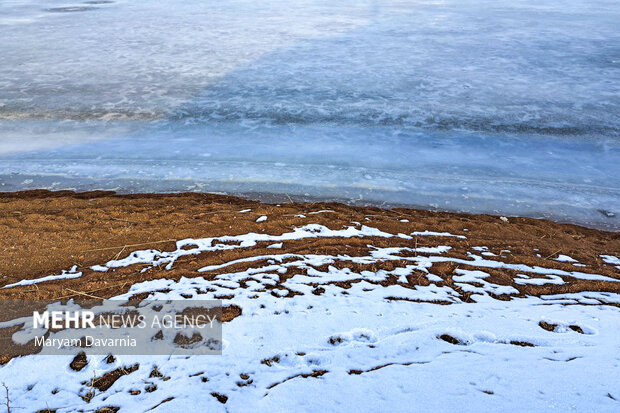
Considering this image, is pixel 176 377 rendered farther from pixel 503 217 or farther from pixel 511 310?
pixel 503 217

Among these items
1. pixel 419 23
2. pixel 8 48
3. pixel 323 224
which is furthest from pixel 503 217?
pixel 8 48

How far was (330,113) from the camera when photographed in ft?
23.4

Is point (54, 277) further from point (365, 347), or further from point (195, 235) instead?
point (365, 347)

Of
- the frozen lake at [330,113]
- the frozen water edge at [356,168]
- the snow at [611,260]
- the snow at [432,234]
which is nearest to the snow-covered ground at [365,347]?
the snow at [611,260]

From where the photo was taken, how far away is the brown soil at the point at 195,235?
354 cm

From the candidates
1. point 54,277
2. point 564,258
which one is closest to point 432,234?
point 564,258

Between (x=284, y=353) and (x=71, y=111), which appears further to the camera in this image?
(x=71, y=111)

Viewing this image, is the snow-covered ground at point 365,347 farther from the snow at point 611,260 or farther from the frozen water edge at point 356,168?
the frozen water edge at point 356,168

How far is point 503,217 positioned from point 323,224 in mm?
1868

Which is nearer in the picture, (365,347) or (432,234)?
(365,347)

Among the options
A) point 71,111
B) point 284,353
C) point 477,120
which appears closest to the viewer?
point 284,353

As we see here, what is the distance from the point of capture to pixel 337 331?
2.96 meters

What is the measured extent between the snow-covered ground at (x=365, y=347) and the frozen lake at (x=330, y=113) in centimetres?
160

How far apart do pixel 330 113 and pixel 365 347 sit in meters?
4.89
